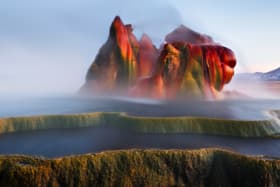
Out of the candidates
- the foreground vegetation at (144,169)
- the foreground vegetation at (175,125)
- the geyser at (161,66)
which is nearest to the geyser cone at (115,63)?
the geyser at (161,66)

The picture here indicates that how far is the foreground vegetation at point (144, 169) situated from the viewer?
12.3 m

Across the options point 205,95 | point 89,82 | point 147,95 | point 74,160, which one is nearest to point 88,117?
point 74,160

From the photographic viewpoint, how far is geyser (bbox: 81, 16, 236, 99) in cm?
3488

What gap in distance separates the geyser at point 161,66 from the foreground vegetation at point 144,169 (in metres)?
20.8

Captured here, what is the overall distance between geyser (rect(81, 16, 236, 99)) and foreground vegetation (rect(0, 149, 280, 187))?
68.2 feet

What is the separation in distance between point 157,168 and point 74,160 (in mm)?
4210

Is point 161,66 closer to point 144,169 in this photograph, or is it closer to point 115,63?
point 115,63

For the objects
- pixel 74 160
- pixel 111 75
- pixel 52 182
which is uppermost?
pixel 111 75

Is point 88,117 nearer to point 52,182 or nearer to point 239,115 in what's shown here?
point 52,182

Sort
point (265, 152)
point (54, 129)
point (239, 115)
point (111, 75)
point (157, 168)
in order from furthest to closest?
1. point (111, 75)
2. point (239, 115)
3. point (54, 129)
4. point (265, 152)
5. point (157, 168)

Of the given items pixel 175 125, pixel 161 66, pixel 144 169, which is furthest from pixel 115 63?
pixel 144 169

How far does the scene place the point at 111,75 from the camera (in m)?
40.9

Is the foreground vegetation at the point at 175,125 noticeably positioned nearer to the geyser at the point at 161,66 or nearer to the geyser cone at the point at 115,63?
the geyser at the point at 161,66

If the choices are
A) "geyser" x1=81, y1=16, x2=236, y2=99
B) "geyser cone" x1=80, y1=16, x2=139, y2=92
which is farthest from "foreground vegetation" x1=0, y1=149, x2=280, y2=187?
"geyser cone" x1=80, y1=16, x2=139, y2=92
